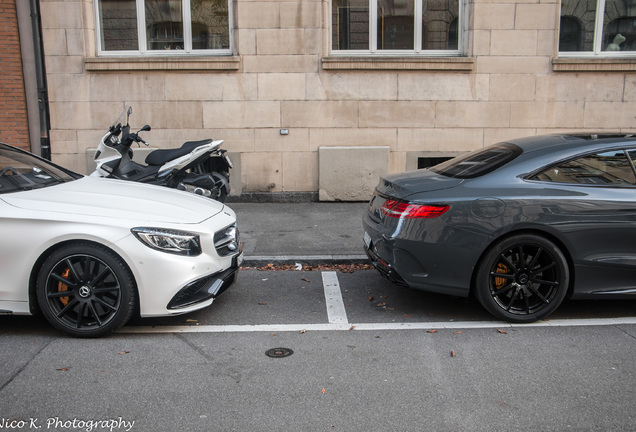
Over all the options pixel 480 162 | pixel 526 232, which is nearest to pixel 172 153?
pixel 480 162

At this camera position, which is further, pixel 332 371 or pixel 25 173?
pixel 25 173

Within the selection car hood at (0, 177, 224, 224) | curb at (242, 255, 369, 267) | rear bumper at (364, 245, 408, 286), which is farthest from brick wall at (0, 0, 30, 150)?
rear bumper at (364, 245, 408, 286)

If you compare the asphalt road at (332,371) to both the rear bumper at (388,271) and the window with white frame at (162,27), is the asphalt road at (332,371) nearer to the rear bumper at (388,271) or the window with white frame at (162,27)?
the rear bumper at (388,271)

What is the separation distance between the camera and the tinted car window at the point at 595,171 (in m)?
4.81

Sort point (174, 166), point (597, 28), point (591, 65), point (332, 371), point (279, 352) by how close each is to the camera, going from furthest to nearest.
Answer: point (597, 28) < point (591, 65) < point (174, 166) < point (279, 352) < point (332, 371)

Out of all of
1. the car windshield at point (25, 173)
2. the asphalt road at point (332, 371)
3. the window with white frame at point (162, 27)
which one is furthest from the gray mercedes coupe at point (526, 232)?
the window with white frame at point (162, 27)

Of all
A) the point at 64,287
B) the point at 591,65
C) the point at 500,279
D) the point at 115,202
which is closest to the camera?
the point at 64,287

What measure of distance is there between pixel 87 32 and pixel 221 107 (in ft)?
8.89

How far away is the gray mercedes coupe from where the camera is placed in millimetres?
4609

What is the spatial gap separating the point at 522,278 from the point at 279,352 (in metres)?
2.14

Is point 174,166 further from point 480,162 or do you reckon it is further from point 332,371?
point 332,371

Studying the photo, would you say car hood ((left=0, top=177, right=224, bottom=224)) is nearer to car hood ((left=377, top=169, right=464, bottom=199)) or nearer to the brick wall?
car hood ((left=377, top=169, right=464, bottom=199))

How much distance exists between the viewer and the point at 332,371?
154 inches

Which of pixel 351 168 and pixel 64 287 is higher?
pixel 351 168
